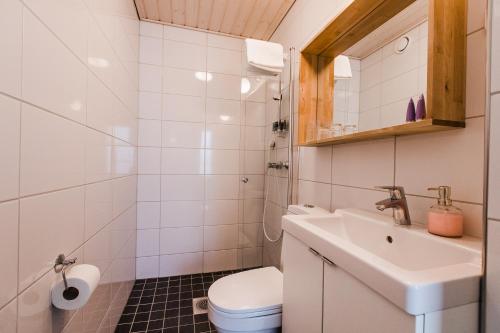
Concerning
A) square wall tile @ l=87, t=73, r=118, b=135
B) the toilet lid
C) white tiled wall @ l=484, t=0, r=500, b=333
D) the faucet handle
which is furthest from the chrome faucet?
square wall tile @ l=87, t=73, r=118, b=135

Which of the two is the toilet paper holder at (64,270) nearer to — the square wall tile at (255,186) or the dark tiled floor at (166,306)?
the dark tiled floor at (166,306)

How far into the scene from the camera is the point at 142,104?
2.03 m

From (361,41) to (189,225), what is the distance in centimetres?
190

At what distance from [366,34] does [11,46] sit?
1.27 meters

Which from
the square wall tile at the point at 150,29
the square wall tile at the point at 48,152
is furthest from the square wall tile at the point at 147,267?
the square wall tile at the point at 150,29

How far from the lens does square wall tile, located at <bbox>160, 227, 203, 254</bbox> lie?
6.93 ft

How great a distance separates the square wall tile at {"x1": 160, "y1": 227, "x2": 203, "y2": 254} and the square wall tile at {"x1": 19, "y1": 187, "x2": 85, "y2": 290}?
1.26m

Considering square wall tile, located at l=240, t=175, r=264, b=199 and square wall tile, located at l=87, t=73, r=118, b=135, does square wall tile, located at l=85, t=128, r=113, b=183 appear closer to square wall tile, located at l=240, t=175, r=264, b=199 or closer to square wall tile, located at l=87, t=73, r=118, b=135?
square wall tile, located at l=87, t=73, r=118, b=135

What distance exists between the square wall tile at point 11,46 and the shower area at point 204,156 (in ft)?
4.99

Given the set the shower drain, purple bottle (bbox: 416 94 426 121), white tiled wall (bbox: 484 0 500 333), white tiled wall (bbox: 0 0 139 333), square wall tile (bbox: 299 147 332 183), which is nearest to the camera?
white tiled wall (bbox: 484 0 500 333)

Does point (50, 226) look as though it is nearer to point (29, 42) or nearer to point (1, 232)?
point (1, 232)

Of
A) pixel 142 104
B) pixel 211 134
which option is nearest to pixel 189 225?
pixel 211 134

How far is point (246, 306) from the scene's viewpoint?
1.09m

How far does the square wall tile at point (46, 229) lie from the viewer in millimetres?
596
